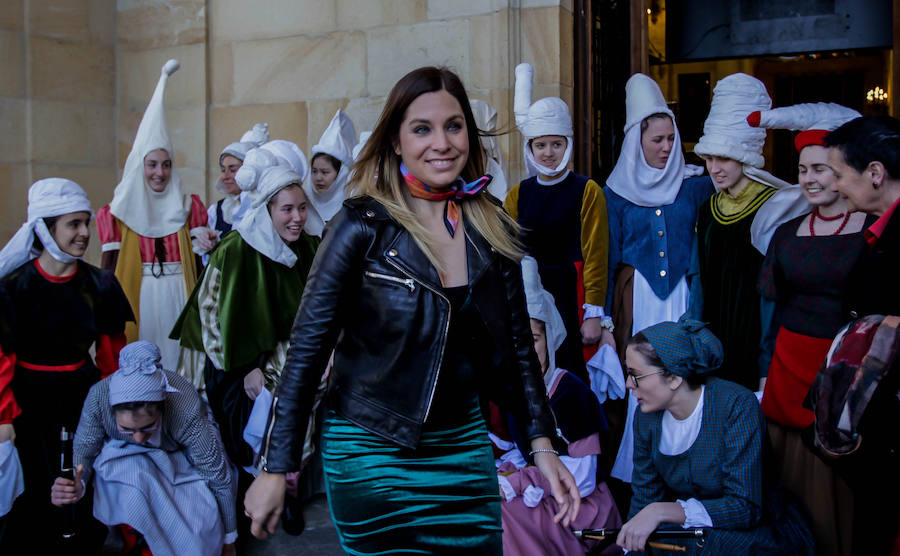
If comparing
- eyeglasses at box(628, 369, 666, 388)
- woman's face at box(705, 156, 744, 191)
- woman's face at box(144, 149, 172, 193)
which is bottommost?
eyeglasses at box(628, 369, 666, 388)

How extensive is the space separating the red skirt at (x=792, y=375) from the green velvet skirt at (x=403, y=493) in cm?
190

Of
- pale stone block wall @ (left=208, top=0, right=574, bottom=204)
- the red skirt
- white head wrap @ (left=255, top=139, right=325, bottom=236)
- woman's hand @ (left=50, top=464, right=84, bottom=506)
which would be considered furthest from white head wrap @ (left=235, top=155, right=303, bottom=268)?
the red skirt

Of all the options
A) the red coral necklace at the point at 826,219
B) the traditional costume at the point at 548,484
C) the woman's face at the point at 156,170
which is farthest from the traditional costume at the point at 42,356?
the red coral necklace at the point at 826,219

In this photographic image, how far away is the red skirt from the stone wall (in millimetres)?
2530

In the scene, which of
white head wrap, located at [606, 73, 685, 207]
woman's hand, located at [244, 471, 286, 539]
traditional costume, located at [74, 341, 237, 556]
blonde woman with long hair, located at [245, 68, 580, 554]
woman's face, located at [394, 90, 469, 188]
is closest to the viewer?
woman's hand, located at [244, 471, 286, 539]

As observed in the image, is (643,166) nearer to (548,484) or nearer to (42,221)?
(548,484)

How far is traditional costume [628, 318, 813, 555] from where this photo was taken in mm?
3252

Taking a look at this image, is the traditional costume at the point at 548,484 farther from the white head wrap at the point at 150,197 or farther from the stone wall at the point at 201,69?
the white head wrap at the point at 150,197

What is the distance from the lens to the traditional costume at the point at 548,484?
3.87 metres

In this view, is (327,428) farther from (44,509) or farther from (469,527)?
(44,509)

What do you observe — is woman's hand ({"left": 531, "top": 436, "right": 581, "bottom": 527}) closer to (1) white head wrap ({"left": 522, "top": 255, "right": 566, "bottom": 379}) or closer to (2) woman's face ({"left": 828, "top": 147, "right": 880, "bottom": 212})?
(2) woman's face ({"left": 828, "top": 147, "right": 880, "bottom": 212})

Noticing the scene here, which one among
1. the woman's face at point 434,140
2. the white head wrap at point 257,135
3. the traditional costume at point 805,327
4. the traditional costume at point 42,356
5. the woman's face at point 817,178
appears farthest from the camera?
the white head wrap at point 257,135

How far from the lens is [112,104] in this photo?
743cm

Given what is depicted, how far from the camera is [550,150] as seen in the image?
4879mm
